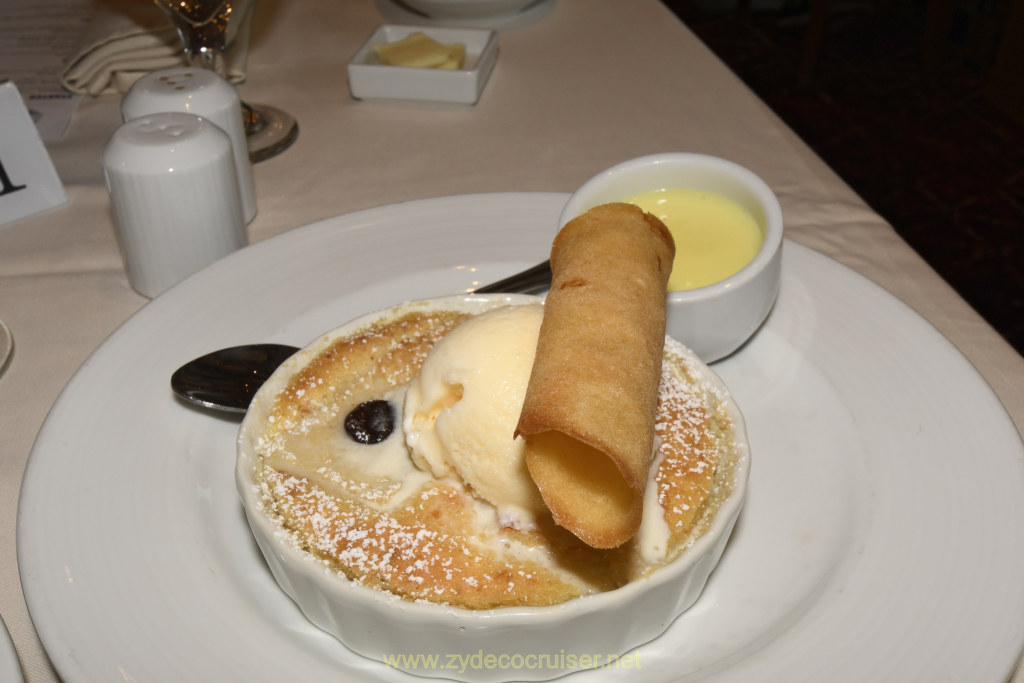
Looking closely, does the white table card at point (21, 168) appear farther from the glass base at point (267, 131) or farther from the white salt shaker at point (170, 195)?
the glass base at point (267, 131)

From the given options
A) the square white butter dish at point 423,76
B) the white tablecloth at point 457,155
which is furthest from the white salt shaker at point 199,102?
the square white butter dish at point 423,76

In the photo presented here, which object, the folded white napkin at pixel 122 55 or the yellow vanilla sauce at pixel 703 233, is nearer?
the yellow vanilla sauce at pixel 703 233

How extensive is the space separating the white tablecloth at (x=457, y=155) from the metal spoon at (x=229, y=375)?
0.74 ft

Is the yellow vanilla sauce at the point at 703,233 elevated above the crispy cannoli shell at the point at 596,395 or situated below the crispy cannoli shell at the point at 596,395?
below

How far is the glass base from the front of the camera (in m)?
1.76

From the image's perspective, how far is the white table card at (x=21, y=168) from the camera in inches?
57.1

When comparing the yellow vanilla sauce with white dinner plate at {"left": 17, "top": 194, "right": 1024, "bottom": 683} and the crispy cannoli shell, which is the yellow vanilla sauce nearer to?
white dinner plate at {"left": 17, "top": 194, "right": 1024, "bottom": 683}

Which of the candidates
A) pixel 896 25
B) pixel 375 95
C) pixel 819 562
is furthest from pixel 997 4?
pixel 819 562

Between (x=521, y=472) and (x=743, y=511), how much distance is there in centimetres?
32

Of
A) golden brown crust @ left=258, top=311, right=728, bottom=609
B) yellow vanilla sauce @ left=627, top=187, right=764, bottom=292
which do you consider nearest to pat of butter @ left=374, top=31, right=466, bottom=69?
yellow vanilla sauce @ left=627, top=187, right=764, bottom=292

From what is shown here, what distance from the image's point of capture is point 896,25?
4.29 m

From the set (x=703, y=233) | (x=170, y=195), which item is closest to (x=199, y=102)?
(x=170, y=195)

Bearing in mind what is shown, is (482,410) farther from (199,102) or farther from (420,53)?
(420,53)

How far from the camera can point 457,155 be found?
175 centimetres
